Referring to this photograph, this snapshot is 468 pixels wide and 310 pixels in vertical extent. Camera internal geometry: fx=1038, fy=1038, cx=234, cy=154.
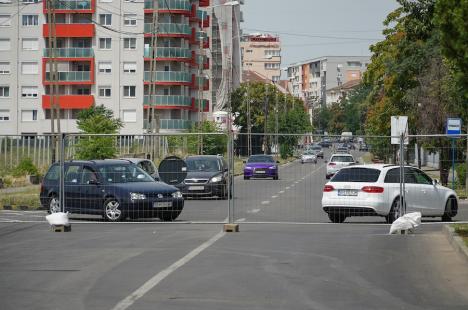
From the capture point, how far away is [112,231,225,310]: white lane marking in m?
11.0

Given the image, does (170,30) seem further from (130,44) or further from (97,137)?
(97,137)

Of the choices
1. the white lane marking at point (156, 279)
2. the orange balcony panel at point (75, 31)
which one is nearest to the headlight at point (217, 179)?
the white lane marking at point (156, 279)

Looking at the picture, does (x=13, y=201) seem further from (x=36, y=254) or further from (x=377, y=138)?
(x=36, y=254)

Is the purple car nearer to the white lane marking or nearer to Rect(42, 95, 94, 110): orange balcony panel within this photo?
the white lane marking

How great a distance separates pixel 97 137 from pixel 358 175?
924 centimetres

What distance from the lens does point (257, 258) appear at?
16.0 m

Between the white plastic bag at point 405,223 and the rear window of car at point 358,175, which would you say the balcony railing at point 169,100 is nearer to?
the rear window of car at point 358,175

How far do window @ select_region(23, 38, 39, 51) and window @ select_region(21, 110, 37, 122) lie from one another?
5951 millimetres

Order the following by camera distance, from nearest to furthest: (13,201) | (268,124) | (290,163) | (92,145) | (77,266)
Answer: (77,266), (290,163), (13,201), (92,145), (268,124)

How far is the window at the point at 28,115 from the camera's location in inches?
3880

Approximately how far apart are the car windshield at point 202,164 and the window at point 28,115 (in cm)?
6483

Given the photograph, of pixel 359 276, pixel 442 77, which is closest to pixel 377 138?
pixel 359 276

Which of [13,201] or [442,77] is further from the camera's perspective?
[442,77]

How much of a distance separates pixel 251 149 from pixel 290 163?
1.17m
